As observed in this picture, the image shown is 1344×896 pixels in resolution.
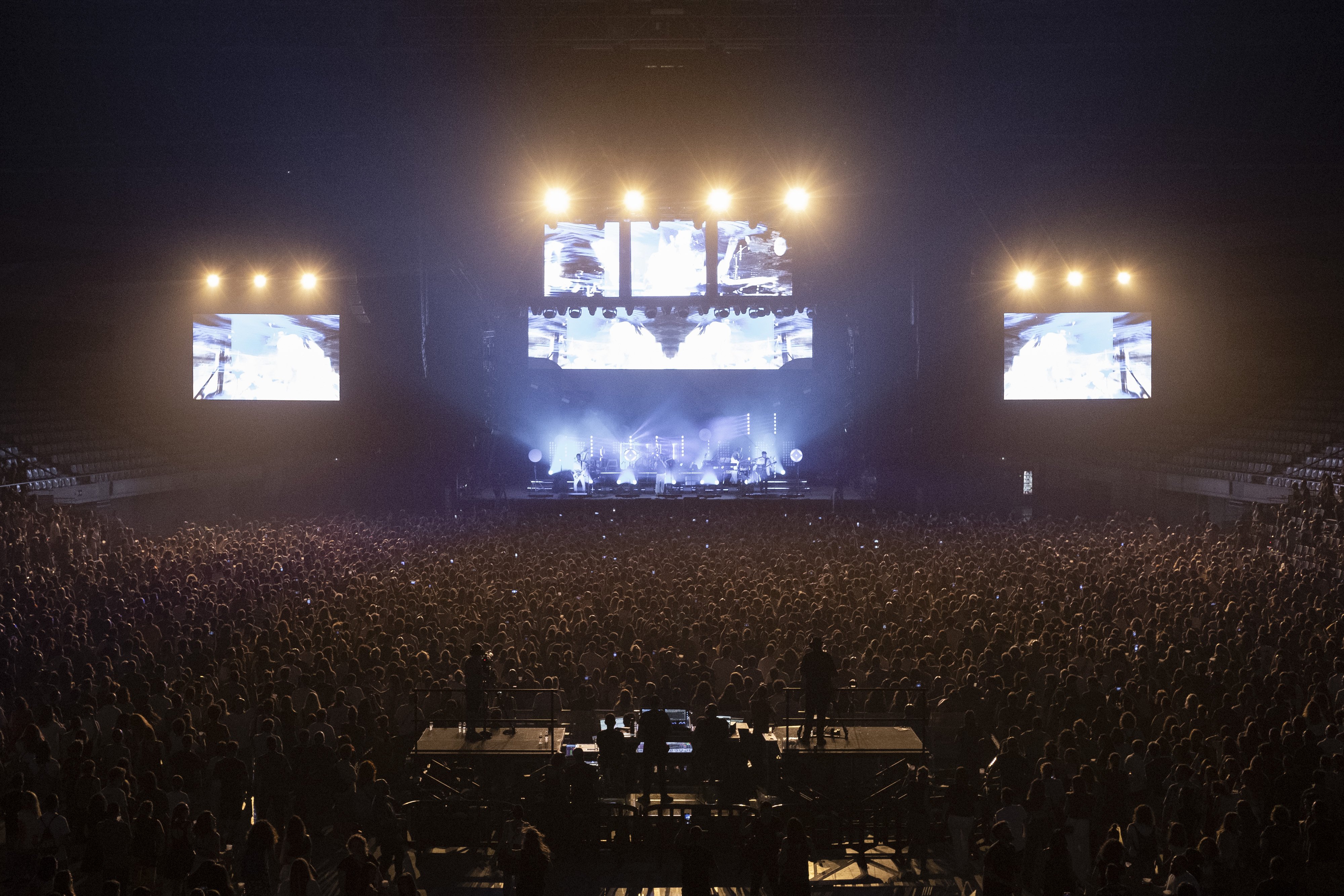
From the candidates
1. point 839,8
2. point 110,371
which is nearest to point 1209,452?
point 839,8

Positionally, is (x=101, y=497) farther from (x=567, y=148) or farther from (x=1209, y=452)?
(x=1209, y=452)

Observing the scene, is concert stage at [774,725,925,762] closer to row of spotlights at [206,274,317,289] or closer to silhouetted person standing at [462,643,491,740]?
silhouetted person standing at [462,643,491,740]

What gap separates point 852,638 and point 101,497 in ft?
76.7

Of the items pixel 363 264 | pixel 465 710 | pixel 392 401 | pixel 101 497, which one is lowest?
pixel 465 710

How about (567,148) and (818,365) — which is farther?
(818,365)

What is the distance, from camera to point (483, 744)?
10.5m

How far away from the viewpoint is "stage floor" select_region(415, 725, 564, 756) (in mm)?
10266

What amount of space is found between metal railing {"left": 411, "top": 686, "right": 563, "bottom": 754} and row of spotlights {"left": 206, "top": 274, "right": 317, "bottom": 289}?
2380 centimetres

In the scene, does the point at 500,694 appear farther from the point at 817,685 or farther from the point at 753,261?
the point at 753,261

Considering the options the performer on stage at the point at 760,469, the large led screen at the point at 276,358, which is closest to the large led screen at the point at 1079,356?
the performer on stage at the point at 760,469

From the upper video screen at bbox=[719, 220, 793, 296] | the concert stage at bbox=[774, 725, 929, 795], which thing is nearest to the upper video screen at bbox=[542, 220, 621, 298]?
Result: the upper video screen at bbox=[719, 220, 793, 296]

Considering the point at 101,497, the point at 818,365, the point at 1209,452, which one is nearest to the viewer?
the point at 101,497

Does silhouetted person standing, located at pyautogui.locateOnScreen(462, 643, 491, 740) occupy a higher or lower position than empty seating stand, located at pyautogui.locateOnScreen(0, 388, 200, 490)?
lower

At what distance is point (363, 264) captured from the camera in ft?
97.7
